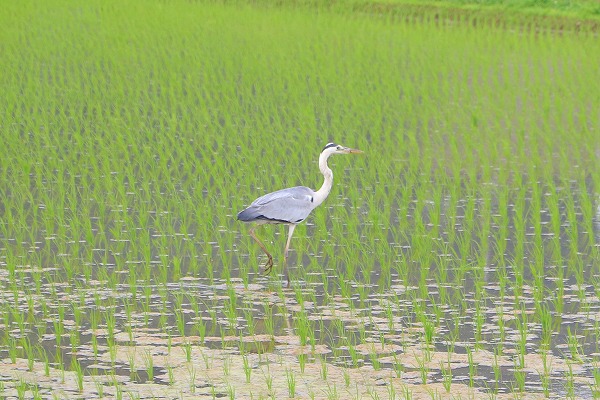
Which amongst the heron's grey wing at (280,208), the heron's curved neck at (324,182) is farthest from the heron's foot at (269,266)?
the heron's curved neck at (324,182)

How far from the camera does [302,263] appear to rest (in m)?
8.25

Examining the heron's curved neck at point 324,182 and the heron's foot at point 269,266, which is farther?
the heron's curved neck at point 324,182

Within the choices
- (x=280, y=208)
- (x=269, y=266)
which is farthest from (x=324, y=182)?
(x=269, y=266)

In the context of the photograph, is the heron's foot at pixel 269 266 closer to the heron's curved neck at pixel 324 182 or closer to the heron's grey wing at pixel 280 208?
the heron's grey wing at pixel 280 208

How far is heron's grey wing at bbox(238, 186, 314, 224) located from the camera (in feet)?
25.3

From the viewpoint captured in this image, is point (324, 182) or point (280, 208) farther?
point (324, 182)

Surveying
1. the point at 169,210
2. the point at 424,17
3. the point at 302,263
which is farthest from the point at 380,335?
the point at 424,17

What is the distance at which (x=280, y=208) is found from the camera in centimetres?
774

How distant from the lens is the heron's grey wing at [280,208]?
7.71 m

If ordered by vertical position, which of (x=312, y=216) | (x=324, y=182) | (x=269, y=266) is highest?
(x=324, y=182)

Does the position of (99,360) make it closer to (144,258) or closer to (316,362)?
(316,362)

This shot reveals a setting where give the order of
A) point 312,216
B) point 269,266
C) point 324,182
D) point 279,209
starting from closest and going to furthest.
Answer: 1. point 279,209
2. point 269,266
3. point 324,182
4. point 312,216

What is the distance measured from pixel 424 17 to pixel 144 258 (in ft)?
57.9

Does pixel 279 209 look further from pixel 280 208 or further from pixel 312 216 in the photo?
pixel 312 216
